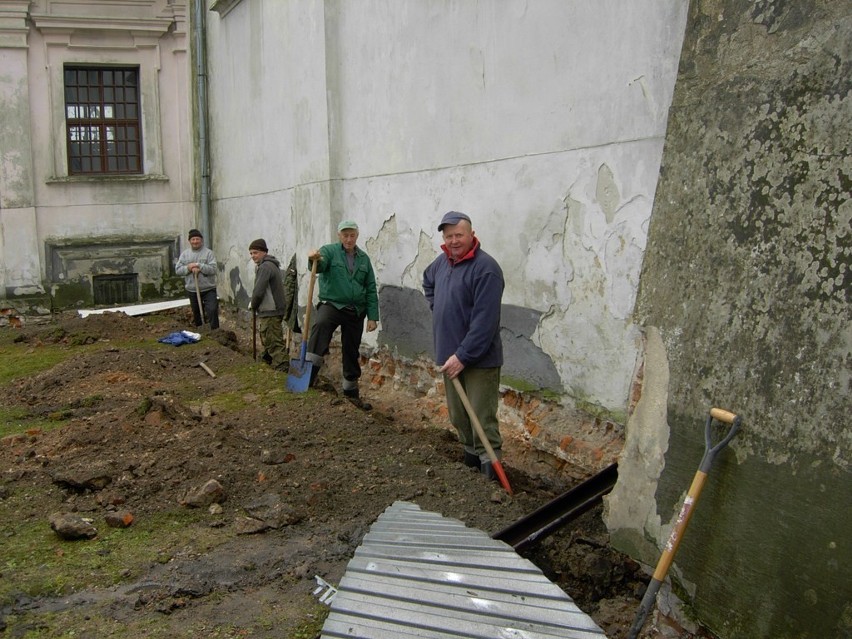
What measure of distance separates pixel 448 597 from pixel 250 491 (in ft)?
8.18

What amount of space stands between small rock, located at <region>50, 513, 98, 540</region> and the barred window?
11.3 metres

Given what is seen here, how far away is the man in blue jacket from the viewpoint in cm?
529

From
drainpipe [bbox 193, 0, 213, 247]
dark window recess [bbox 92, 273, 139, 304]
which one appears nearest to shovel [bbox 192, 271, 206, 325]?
drainpipe [bbox 193, 0, 213, 247]

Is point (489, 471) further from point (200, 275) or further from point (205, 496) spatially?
point (200, 275)

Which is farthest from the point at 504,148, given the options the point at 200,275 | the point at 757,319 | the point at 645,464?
the point at 200,275

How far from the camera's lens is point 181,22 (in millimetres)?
14203

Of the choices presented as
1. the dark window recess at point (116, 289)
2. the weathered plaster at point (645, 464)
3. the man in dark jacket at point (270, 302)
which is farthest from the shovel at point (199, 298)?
the weathered plaster at point (645, 464)

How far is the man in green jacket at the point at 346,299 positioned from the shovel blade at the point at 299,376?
71 millimetres

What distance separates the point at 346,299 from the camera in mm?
7832

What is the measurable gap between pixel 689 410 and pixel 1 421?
6.52 meters

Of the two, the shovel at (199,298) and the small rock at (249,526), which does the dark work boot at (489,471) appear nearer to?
the small rock at (249,526)

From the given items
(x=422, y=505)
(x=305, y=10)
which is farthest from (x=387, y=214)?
(x=422, y=505)

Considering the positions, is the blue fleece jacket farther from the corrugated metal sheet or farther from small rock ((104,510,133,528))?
small rock ((104,510,133,528))

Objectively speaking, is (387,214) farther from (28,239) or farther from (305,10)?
(28,239)
